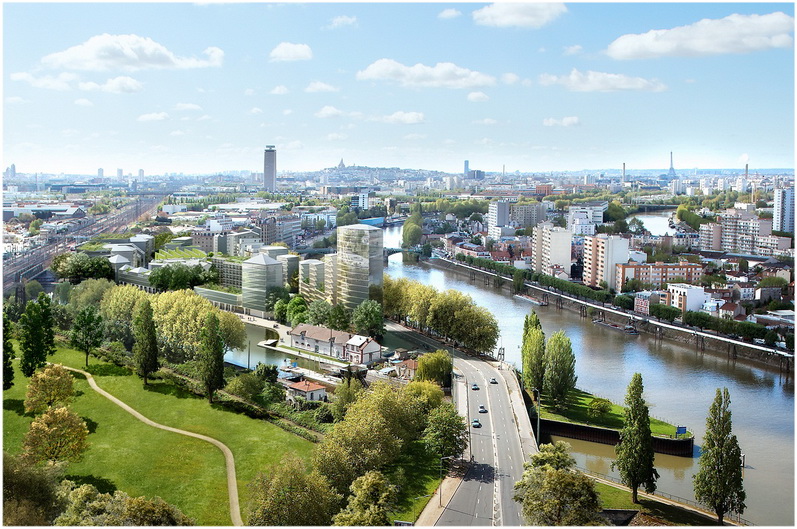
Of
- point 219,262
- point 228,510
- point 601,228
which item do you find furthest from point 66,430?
point 601,228

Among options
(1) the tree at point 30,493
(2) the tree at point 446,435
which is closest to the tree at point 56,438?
(1) the tree at point 30,493

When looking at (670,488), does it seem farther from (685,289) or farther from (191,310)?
(685,289)

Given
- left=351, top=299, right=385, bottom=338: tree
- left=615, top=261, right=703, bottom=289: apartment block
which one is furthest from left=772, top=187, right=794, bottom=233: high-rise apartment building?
left=351, top=299, right=385, bottom=338: tree

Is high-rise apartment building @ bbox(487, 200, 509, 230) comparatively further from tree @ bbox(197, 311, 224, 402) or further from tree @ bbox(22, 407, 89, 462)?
tree @ bbox(22, 407, 89, 462)

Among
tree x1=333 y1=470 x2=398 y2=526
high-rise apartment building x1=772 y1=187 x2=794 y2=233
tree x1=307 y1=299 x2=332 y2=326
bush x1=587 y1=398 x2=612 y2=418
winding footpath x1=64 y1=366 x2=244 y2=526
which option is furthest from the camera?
high-rise apartment building x1=772 y1=187 x2=794 y2=233

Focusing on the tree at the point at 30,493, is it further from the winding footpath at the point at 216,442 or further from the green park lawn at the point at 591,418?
the green park lawn at the point at 591,418

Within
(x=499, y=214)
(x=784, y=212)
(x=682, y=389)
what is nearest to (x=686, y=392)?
(x=682, y=389)
